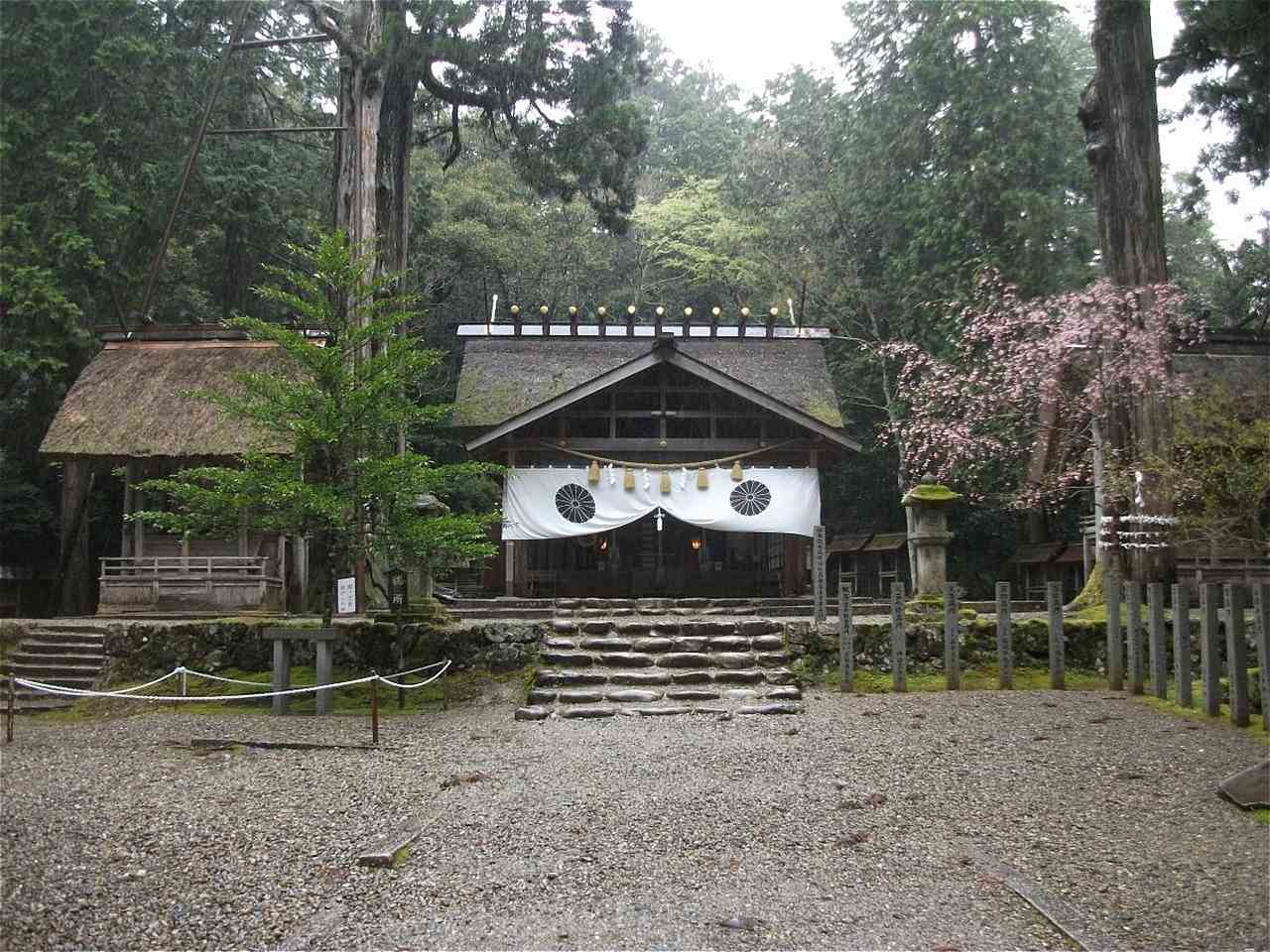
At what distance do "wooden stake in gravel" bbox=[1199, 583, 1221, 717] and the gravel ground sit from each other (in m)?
0.31

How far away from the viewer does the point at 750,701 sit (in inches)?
382

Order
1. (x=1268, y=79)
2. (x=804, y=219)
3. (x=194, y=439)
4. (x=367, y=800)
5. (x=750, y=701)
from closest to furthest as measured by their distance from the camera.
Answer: (x=367, y=800)
(x=1268, y=79)
(x=750, y=701)
(x=194, y=439)
(x=804, y=219)

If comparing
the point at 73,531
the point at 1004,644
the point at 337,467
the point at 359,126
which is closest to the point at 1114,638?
the point at 1004,644

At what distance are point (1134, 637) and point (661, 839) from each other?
5.71 metres

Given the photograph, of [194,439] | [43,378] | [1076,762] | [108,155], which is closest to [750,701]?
[1076,762]

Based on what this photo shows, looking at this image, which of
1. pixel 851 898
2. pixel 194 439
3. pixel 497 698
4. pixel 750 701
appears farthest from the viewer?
pixel 194 439

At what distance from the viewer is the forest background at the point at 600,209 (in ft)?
58.3

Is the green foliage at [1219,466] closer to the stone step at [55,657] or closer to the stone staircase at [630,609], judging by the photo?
the stone staircase at [630,609]

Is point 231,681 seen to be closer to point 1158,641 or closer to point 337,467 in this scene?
point 337,467

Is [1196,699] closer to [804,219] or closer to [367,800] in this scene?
[367,800]

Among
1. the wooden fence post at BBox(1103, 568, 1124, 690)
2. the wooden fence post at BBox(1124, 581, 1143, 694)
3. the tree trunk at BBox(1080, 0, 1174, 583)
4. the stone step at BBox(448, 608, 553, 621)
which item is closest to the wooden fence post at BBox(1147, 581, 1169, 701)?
the wooden fence post at BBox(1124, 581, 1143, 694)

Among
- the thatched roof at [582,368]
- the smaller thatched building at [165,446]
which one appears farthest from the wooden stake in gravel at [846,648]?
the smaller thatched building at [165,446]

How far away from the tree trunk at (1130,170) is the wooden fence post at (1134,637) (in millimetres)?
2904

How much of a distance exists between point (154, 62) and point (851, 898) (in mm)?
18980
